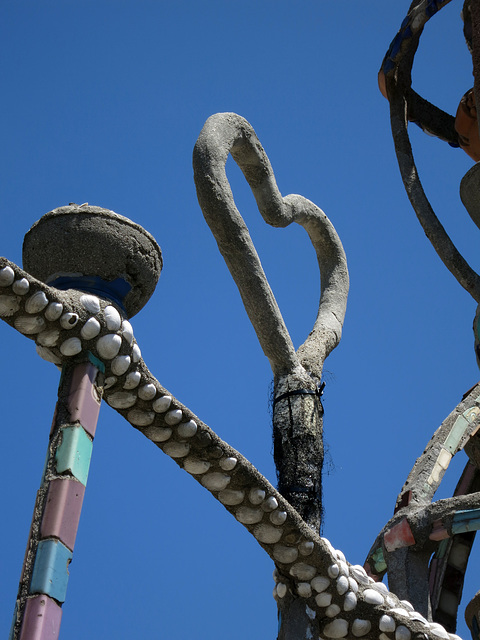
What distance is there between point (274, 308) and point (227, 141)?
1.16 meters

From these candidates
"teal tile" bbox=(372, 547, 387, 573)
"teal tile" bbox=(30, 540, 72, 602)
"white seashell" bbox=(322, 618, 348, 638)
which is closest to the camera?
"teal tile" bbox=(30, 540, 72, 602)

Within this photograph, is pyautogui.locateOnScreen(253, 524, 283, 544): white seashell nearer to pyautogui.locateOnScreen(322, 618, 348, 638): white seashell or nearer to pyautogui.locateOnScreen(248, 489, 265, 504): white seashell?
pyautogui.locateOnScreen(248, 489, 265, 504): white seashell

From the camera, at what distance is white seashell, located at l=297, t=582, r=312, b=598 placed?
4531 millimetres

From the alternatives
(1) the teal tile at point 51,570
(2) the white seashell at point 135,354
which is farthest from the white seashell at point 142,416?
(1) the teal tile at point 51,570

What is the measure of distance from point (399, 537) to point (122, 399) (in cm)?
333

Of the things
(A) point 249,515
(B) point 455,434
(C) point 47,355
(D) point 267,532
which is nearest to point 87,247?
(C) point 47,355

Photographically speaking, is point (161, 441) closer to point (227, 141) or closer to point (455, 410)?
point (227, 141)

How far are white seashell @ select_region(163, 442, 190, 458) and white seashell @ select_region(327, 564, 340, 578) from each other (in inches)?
38.6

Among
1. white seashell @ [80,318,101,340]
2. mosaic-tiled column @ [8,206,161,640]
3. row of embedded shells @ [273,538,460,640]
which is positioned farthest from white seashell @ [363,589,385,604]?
white seashell @ [80,318,101,340]

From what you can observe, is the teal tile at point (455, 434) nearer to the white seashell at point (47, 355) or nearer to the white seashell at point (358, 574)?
the white seashell at point (358, 574)

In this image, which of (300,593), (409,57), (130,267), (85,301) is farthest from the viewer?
(409,57)

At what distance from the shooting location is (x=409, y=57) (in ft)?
26.7

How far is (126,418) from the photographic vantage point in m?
4.18

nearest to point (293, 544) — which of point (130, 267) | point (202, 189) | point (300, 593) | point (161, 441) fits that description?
point (300, 593)
